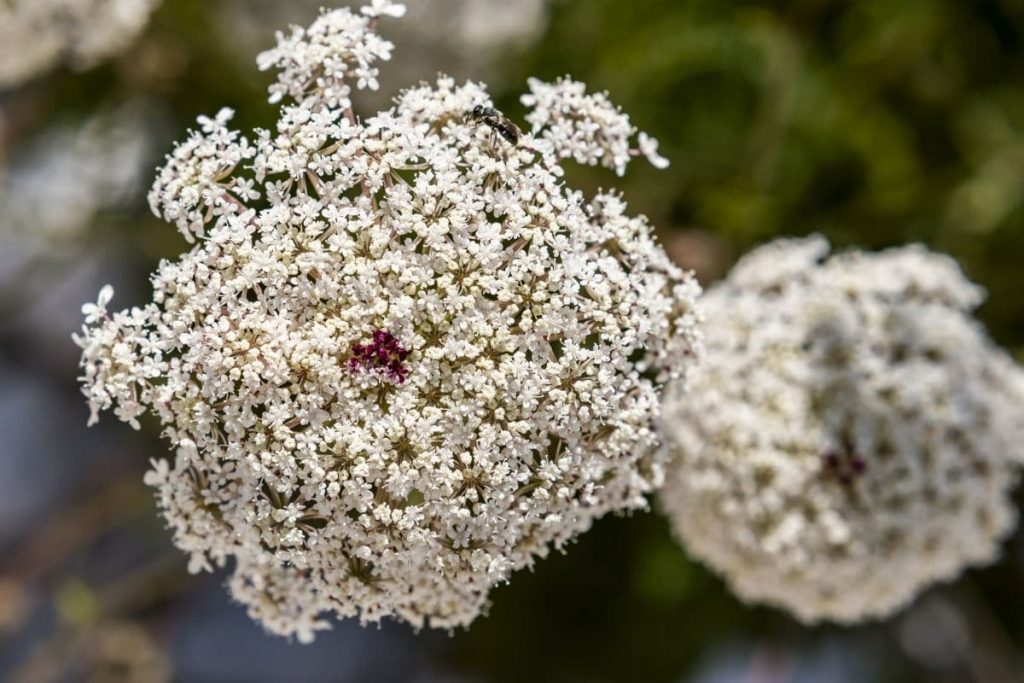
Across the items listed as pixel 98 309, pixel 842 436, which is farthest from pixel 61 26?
pixel 842 436

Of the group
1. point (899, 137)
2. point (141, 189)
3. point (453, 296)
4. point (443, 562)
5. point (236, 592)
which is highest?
point (141, 189)

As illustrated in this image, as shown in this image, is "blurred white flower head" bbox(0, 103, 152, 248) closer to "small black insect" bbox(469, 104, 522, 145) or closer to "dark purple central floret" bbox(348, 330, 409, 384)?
"small black insect" bbox(469, 104, 522, 145)

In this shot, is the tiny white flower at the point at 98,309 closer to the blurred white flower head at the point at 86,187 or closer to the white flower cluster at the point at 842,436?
the white flower cluster at the point at 842,436

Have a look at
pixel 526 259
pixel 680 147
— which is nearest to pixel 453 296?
pixel 526 259

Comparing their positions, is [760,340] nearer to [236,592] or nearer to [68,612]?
[236,592]

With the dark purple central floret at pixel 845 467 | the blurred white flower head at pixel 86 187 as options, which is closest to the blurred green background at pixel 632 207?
the blurred white flower head at pixel 86 187

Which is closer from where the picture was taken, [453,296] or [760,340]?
[453,296]

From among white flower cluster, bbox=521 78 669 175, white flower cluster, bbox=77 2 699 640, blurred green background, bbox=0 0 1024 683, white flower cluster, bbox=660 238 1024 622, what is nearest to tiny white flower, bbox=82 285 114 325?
white flower cluster, bbox=77 2 699 640
